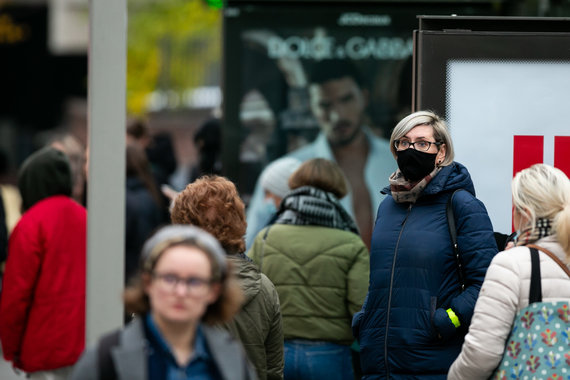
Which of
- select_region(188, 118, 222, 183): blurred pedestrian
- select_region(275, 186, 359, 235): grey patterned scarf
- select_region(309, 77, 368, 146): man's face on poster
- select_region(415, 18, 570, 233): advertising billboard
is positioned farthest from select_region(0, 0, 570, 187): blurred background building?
select_region(415, 18, 570, 233): advertising billboard

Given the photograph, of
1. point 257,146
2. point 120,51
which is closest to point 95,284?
point 120,51

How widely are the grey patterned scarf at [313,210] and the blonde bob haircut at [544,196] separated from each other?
1905 millimetres

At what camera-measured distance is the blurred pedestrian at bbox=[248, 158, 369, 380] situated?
6121 millimetres

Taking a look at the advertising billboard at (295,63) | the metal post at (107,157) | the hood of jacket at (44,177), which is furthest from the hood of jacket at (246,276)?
the advertising billboard at (295,63)

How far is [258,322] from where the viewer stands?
477 centimetres

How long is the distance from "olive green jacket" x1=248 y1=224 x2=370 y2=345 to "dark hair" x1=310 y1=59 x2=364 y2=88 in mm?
3477

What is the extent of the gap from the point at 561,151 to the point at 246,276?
185 cm

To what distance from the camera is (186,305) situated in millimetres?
3162

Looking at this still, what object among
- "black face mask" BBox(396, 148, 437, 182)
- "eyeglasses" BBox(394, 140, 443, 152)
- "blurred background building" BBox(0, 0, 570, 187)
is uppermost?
"blurred background building" BBox(0, 0, 570, 187)

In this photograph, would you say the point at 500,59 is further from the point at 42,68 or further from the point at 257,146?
the point at 42,68

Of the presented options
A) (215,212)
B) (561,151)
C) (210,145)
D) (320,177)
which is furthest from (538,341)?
(210,145)

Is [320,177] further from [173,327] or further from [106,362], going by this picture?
[106,362]

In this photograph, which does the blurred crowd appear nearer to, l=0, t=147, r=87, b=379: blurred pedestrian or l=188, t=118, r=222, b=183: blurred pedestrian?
l=0, t=147, r=87, b=379: blurred pedestrian

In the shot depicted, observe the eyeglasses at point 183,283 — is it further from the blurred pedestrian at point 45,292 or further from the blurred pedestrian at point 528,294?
the blurred pedestrian at point 45,292
